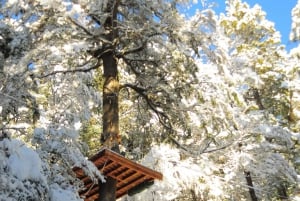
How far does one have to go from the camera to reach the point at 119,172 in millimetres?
8320

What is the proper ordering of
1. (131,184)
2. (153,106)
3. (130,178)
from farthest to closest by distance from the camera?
(153,106) < (131,184) < (130,178)

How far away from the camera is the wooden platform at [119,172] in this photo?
7.42 metres

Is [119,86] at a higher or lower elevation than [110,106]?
higher

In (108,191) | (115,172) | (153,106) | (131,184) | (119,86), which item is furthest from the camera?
(153,106)

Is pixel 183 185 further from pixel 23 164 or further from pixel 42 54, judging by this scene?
pixel 23 164

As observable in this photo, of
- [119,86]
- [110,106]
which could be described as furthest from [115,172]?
[119,86]

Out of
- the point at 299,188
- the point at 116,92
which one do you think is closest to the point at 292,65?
the point at 299,188

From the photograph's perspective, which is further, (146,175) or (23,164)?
(146,175)

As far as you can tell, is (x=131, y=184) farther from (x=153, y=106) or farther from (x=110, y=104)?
(x=153, y=106)

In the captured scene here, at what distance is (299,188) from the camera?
17875 millimetres

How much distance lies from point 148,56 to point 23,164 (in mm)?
5634

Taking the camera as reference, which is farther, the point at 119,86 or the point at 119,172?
the point at 119,86

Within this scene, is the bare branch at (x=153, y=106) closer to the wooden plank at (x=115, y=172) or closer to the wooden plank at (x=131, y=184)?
the wooden plank at (x=131, y=184)

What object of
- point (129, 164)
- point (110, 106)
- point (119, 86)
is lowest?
point (129, 164)
